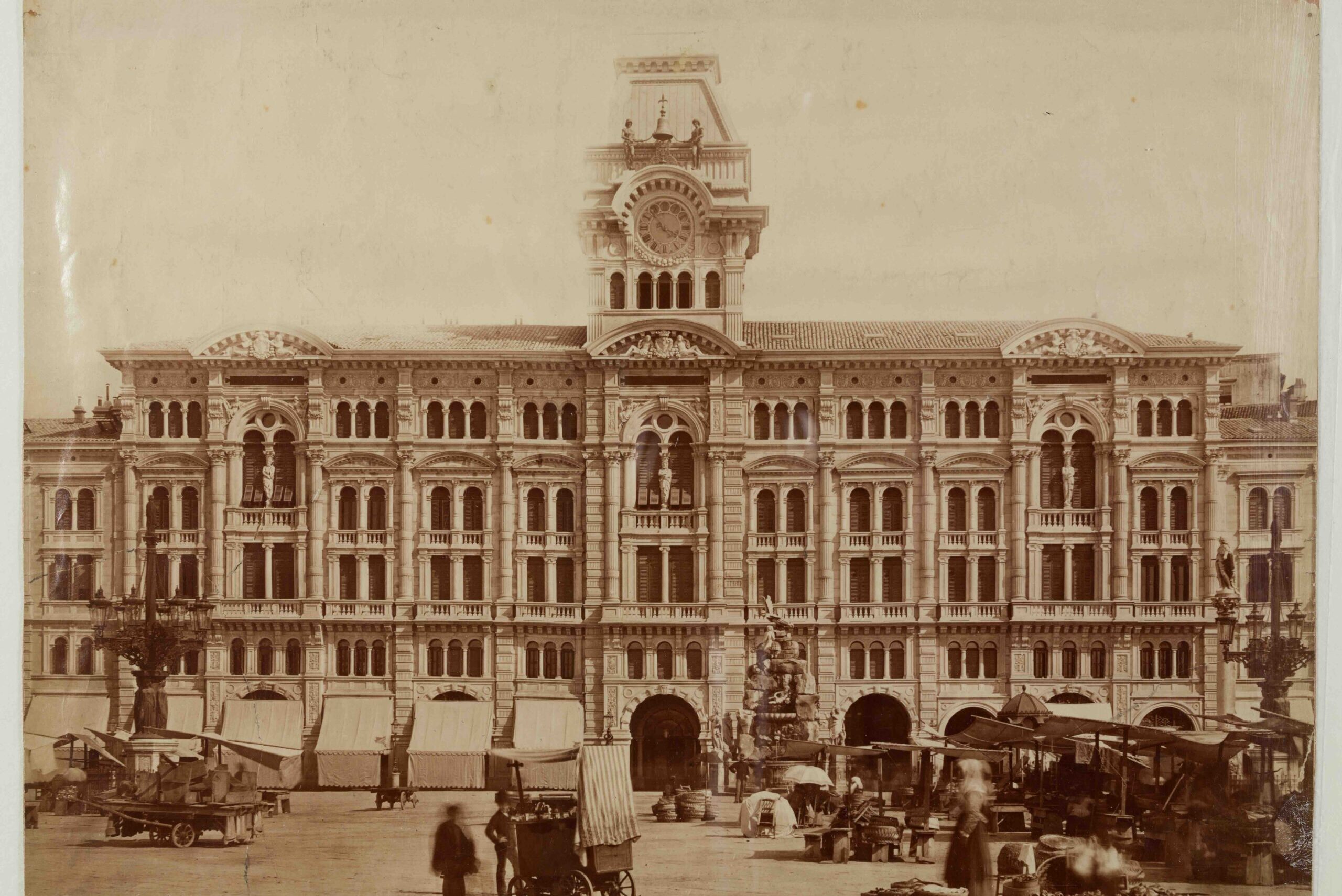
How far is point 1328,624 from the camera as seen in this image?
27.7 ft

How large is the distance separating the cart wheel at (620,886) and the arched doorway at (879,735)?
1721 mm

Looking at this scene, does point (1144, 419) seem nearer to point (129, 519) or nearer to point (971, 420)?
point (971, 420)

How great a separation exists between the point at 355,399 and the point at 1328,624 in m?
6.44

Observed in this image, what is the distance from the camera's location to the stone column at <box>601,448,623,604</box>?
9.47 meters

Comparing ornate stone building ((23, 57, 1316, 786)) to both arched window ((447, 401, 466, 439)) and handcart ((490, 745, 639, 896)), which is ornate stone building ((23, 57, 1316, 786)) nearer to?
arched window ((447, 401, 466, 439))

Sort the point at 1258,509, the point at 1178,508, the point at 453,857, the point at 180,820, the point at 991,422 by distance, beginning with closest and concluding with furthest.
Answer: the point at 453,857 < the point at 180,820 < the point at 1258,509 < the point at 1178,508 < the point at 991,422

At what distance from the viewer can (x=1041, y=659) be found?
9.34 meters

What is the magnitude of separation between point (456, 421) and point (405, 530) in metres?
0.83

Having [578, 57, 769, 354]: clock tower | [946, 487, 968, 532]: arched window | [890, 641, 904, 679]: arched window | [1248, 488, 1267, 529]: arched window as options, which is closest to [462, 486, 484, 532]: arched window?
[578, 57, 769, 354]: clock tower

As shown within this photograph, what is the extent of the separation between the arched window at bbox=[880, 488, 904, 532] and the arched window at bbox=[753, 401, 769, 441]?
0.89 meters

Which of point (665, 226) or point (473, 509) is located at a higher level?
point (665, 226)

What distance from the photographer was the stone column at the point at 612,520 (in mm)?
9469

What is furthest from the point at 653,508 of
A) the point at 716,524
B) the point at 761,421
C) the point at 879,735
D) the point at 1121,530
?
the point at 1121,530

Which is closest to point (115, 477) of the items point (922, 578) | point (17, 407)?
point (17, 407)
